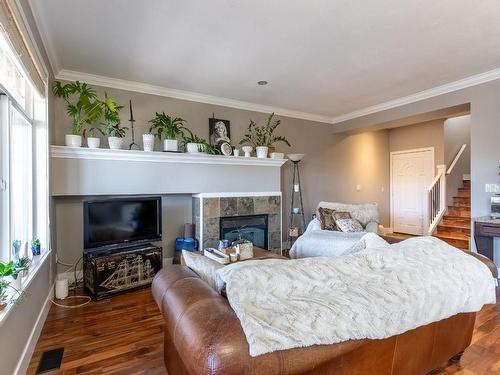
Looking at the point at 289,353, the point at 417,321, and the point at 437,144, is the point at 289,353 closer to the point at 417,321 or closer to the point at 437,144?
the point at 417,321

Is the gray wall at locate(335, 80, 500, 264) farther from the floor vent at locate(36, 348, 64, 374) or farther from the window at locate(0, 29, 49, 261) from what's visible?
the window at locate(0, 29, 49, 261)

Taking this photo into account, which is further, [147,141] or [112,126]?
[147,141]

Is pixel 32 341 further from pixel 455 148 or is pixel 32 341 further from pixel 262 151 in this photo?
pixel 455 148

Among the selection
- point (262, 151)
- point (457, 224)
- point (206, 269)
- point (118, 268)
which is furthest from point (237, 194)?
point (457, 224)

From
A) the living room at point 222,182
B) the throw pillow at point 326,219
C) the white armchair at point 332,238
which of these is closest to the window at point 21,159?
the living room at point 222,182

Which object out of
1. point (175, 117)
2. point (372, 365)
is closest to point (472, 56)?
point (372, 365)

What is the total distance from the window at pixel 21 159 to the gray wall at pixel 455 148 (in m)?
6.79

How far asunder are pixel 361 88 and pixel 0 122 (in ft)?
13.1

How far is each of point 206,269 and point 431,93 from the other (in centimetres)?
423

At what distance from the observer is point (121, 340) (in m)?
2.28

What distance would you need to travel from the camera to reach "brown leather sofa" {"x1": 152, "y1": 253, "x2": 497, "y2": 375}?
0.90m

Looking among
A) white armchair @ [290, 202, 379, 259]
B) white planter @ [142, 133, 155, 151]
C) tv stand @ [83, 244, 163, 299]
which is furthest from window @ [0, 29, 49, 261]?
white armchair @ [290, 202, 379, 259]

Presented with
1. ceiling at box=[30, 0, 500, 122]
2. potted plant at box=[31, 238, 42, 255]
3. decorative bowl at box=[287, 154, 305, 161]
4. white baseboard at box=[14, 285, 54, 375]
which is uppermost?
ceiling at box=[30, 0, 500, 122]

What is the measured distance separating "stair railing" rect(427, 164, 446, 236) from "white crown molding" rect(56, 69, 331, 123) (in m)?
2.62
